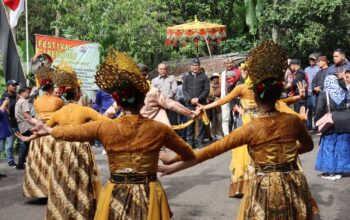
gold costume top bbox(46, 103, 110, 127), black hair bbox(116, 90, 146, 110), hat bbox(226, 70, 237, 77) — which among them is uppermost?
black hair bbox(116, 90, 146, 110)

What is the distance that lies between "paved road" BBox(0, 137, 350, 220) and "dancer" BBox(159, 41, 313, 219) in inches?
108

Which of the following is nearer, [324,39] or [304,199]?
[304,199]

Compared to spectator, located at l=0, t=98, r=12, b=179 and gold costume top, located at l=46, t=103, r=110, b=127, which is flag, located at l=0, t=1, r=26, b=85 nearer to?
spectator, located at l=0, t=98, r=12, b=179

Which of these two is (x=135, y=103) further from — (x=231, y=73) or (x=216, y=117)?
(x=216, y=117)

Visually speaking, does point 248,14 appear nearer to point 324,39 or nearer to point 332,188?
point 324,39

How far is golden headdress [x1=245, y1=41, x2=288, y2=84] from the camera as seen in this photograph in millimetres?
4473

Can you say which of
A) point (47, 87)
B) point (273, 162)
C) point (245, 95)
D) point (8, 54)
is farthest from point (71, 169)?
point (8, 54)

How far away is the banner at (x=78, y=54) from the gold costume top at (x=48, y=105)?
7290 millimetres

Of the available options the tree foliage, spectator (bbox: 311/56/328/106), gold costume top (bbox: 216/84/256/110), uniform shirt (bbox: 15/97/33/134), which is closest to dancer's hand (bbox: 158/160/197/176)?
gold costume top (bbox: 216/84/256/110)

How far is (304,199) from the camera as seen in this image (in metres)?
4.41

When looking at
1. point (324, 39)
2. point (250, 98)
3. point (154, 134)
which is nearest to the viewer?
point (154, 134)

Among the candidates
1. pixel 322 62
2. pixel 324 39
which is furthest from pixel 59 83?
pixel 324 39

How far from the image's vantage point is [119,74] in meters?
4.36

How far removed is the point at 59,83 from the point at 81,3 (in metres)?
15.3
